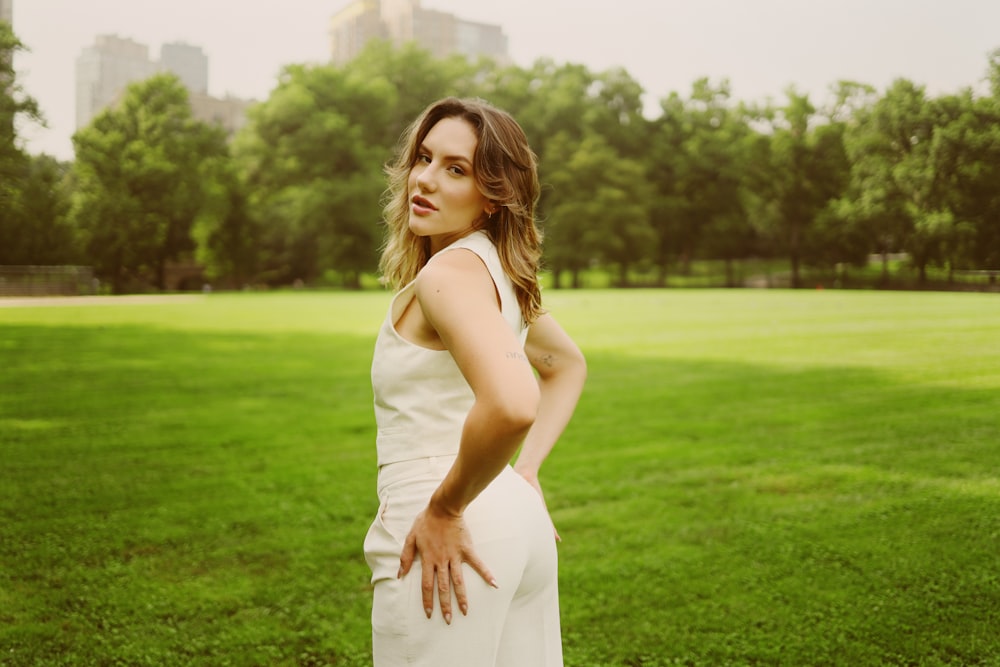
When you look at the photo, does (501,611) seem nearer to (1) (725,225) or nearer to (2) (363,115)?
(1) (725,225)

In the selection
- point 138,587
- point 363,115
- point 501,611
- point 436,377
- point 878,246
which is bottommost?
point 138,587

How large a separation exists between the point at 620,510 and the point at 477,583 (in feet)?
13.6

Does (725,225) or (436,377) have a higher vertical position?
(725,225)

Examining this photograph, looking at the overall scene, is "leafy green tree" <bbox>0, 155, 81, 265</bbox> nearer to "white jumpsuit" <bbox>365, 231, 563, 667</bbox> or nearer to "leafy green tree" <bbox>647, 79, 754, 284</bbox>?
"leafy green tree" <bbox>647, 79, 754, 284</bbox>

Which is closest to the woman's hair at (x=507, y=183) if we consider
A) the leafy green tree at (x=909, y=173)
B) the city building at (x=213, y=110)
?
the leafy green tree at (x=909, y=173)

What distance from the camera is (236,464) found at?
22.6ft

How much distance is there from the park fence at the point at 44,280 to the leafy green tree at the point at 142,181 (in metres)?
0.45

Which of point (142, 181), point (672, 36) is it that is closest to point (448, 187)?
point (672, 36)

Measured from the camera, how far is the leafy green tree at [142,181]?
1328 centimetres

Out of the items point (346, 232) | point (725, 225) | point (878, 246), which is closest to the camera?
point (878, 246)

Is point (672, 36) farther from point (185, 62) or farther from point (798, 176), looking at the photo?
point (185, 62)

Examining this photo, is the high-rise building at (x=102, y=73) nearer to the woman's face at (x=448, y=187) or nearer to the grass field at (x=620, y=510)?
the grass field at (x=620, y=510)

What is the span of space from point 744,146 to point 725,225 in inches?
193

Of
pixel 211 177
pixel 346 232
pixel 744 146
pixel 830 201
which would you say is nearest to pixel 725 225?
pixel 744 146
